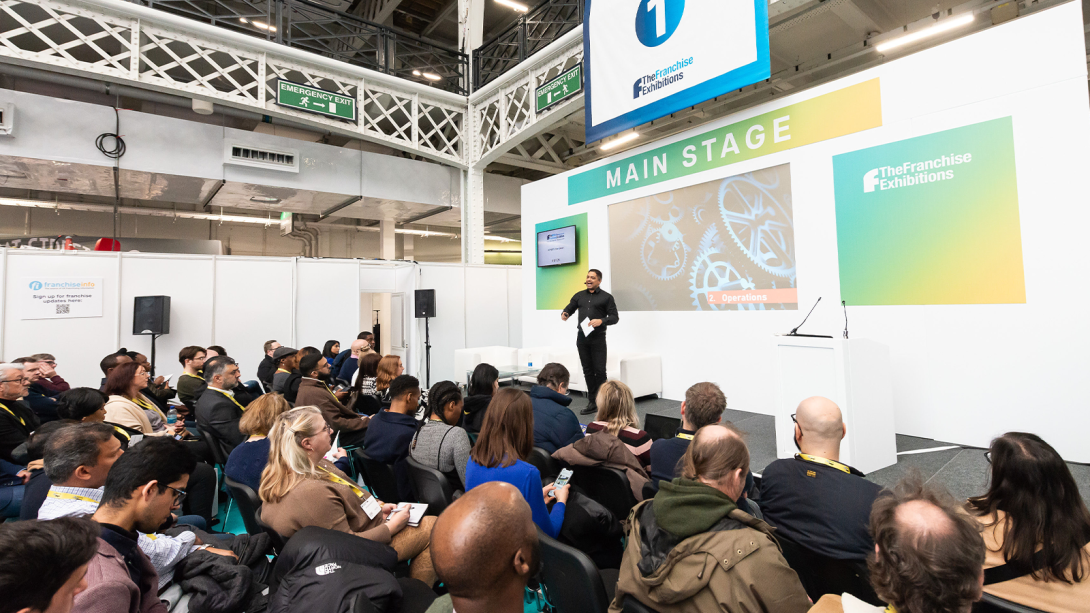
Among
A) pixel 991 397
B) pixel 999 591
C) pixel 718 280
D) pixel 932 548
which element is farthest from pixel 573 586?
pixel 718 280

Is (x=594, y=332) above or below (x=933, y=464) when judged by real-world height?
above

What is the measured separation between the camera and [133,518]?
154 centimetres

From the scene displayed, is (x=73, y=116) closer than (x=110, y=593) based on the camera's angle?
No

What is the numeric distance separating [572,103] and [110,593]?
23.2 ft

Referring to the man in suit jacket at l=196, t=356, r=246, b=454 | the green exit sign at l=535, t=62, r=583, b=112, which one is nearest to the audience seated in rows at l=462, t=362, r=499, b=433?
the man in suit jacket at l=196, t=356, r=246, b=454

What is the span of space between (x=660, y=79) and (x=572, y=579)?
211 inches

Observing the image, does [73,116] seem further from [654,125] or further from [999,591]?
[999,591]

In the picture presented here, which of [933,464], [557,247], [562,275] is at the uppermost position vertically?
[557,247]

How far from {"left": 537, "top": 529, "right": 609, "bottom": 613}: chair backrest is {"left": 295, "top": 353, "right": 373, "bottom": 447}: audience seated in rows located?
7.47 ft

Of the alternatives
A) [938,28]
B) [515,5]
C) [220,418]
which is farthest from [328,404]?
[938,28]

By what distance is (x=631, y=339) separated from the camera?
253 inches

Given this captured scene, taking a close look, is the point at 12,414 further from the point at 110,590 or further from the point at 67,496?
the point at 110,590

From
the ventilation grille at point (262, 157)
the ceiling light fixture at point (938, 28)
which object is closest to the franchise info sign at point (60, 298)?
the ventilation grille at point (262, 157)

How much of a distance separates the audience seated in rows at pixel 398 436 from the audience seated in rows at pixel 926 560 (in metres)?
2.08
